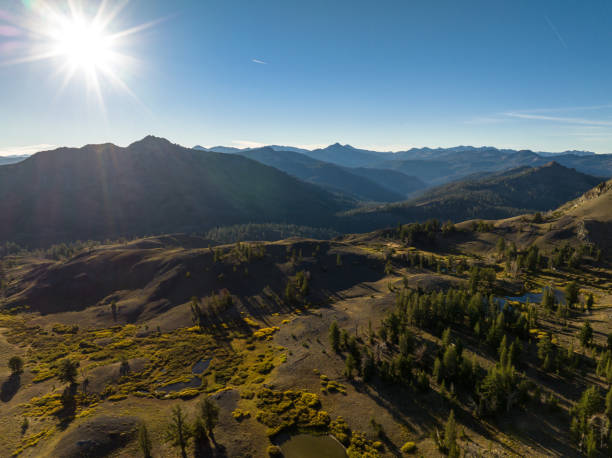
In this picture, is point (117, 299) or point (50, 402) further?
point (117, 299)

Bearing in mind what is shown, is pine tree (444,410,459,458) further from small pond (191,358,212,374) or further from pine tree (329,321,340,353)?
small pond (191,358,212,374)

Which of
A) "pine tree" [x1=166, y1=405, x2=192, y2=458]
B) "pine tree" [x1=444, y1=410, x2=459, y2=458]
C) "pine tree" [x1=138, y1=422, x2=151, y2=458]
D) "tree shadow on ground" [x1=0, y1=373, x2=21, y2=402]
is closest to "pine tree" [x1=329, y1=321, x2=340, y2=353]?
"pine tree" [x1=444, y1=410, x2=459, y2=458]

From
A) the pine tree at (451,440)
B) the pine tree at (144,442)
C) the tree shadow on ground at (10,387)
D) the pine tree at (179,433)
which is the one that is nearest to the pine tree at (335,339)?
the pine tree at (451,440)

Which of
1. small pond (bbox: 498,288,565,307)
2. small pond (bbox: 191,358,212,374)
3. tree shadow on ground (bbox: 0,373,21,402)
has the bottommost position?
tree shadow on ground (bbox: 0,373,21,402)

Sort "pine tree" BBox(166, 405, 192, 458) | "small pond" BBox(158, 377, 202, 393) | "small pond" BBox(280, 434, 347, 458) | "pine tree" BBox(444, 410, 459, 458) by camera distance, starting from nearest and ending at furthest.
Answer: "pine tree" BBox(444, 410, 459, 458), "pine tree" BBox(166, 405, 192, 458), "small pond" BBox(280, 434, 347, 458), "small pond" BBox(158, 377, 202, 393)

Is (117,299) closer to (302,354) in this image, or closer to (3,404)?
(3,404)

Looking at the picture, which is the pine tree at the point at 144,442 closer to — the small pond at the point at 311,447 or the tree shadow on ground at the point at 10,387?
the small pond at the point at 311,447

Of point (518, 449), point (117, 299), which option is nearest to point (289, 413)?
point (518, 449)

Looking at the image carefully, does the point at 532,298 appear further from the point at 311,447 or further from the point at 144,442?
the point at 144,442
